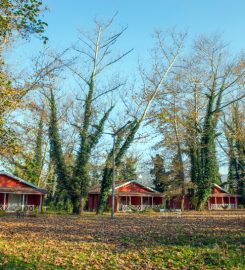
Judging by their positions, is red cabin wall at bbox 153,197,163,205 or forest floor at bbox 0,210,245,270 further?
red cabin wall at bbox 153,197,163,205

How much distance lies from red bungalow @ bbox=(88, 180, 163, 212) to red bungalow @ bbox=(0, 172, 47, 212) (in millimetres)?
9293

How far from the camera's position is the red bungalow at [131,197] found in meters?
39.7

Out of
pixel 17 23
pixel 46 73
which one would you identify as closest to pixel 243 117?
pixel 46 73

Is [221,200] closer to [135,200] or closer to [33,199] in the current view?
[135,200]

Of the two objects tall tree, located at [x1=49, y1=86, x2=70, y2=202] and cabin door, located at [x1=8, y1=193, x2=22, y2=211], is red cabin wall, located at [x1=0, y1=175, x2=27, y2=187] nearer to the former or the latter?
cabin door, located at [x1=8, y1=193, x2=22, y2=211]

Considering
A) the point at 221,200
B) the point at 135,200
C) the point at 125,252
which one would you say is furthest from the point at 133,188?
the point at 125,252

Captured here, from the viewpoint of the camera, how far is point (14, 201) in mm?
34562

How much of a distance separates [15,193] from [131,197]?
16.7m

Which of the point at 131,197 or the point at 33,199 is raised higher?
the point at 131,197

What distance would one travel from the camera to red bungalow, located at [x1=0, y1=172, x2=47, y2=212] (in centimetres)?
3300

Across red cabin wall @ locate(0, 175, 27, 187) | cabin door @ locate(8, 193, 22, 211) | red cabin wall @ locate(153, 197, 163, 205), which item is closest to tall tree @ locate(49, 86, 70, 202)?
red cabin wall @ locate(0, 175, 27, 187)

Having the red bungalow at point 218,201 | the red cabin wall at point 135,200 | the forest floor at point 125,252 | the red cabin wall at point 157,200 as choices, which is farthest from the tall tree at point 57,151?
the forest floor at point 125,252

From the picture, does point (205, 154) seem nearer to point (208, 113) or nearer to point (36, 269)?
point (208, 113)

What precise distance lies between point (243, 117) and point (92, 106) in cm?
1338
